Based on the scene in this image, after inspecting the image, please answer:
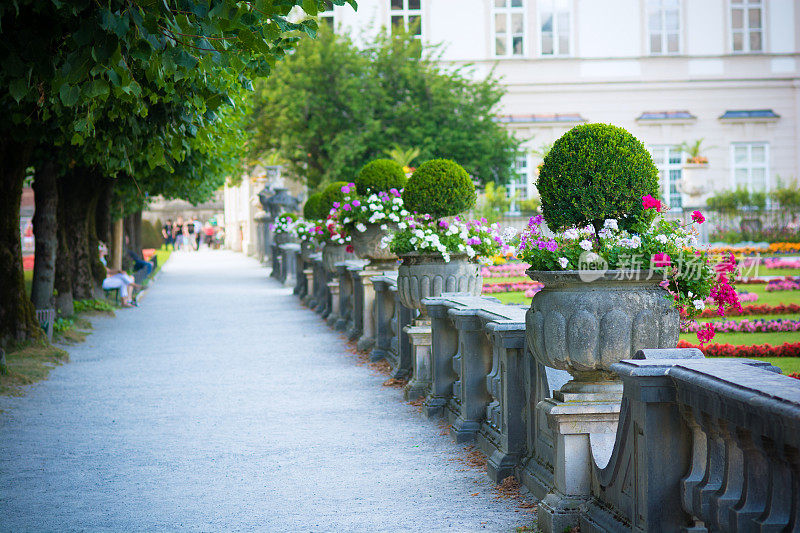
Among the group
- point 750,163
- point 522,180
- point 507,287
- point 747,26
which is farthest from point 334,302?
point 747,26

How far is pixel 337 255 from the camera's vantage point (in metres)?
18.2

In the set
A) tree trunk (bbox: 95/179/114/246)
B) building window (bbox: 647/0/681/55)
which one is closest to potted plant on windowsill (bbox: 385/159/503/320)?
tree trunk (bbox: 95/179/114/246)

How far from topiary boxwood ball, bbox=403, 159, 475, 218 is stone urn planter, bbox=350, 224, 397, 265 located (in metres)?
3.76

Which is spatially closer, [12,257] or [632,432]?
[632,432]

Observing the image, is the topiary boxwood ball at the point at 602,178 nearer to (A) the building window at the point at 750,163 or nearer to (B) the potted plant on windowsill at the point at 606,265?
(B) the potted plant on windowsill at the point at 606,265

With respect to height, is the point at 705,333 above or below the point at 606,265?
below

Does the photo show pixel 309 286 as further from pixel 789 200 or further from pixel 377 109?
pixel 789 200

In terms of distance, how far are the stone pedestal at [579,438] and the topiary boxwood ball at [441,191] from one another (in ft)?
17.8

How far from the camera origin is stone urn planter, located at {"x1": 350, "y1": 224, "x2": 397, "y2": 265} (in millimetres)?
14297

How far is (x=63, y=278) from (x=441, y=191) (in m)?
10.5

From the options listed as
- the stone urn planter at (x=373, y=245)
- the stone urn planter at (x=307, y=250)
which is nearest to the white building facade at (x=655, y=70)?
the stone urn planter at (x=307, y=250)

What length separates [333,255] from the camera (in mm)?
18312

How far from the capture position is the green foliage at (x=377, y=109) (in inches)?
1361

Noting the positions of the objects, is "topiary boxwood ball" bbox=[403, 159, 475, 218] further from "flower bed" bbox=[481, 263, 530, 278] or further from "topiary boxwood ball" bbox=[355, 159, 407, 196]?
"flower bed" bbox=[481, 263, 530, 278]
